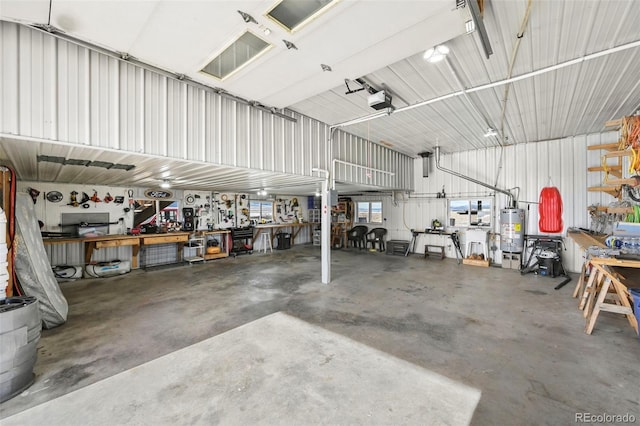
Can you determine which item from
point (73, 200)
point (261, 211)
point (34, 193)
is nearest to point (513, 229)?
point (261, 211)

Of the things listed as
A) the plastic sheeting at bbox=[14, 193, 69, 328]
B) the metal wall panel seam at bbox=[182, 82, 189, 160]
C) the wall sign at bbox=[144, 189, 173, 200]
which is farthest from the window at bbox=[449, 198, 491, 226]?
the plastic sheeting at bbox=[14, 193, 69, 328]

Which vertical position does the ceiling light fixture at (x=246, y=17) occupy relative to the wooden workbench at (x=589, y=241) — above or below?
above

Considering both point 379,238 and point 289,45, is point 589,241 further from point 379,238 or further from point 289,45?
point 379,238

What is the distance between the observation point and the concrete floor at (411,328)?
2209 mm

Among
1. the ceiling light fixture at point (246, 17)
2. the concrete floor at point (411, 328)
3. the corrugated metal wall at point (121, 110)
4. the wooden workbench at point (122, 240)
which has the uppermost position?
the ceiling light fixture at point (246, 17)

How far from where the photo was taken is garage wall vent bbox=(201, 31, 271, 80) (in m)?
2.50

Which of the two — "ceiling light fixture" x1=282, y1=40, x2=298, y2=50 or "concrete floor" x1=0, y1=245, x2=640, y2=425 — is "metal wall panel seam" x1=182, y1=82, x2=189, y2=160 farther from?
"concrete floor" x1=0, y1=245, x2=640, y2=425

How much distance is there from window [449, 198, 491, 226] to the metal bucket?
8.87 meters

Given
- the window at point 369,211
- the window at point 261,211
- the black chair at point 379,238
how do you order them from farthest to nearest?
the window at point 369,211 < the window at point 261,211 < the black chair at point 379,238

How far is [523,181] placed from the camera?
693cm

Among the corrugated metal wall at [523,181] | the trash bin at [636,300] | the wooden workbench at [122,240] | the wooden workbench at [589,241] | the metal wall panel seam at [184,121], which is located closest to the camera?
the trash bin at [636,300]

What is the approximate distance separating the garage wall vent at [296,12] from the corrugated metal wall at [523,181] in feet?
23.6

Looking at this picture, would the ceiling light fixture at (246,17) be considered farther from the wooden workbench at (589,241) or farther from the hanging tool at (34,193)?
the hanging tool at (34,193)

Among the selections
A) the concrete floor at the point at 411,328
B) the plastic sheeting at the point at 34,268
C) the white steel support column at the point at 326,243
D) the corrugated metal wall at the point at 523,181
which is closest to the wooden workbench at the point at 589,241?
the concrete floor at the point at 411,328
